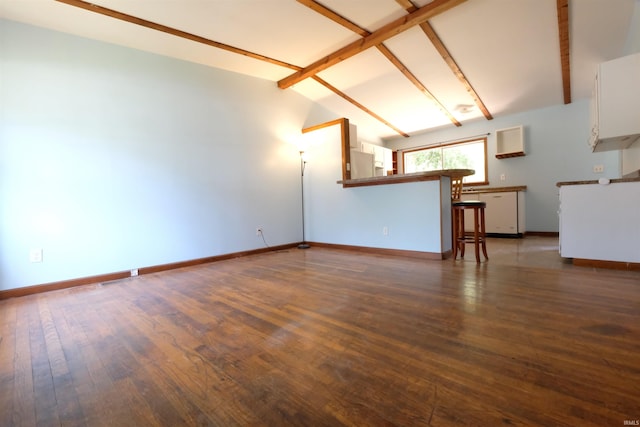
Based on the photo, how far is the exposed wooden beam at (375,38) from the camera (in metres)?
2.99

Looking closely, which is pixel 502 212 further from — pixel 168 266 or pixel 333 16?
pixel 168 266

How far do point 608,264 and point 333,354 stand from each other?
10.1 ft

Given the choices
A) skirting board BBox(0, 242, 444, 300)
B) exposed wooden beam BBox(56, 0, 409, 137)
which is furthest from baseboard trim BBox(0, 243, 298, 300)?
exposed wooden beam BBox(56, 0, 409, 137)

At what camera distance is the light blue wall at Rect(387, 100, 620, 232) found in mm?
4777

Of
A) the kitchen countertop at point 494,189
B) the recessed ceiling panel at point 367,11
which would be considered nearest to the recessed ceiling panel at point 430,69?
the recessed ceiling panel at point 367,11

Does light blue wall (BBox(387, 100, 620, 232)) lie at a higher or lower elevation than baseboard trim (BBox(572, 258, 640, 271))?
higher

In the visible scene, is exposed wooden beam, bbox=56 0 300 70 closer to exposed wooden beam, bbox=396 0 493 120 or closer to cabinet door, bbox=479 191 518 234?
exposed wooden beam, bbox=396 0 493 120

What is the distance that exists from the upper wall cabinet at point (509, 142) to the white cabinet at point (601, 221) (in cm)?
275

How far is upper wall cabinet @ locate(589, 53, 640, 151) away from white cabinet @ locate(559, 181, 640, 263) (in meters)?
0.51

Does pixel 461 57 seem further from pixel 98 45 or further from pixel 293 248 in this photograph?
pixel 98 45

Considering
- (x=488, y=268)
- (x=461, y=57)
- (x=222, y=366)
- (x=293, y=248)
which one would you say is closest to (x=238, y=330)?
(x=222, y=366)

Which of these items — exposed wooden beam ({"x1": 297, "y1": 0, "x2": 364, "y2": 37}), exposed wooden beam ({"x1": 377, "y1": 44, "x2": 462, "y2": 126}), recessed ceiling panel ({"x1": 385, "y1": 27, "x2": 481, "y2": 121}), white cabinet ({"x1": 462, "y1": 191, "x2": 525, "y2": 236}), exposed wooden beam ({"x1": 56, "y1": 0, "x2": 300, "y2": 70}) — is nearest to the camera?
exposed wooden beam ({"x1": 56, "y1": 0, "x2": 300, "y2": 70})

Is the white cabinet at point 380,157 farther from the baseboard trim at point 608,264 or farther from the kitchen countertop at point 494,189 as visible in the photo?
the baseboard trim at point 608,264

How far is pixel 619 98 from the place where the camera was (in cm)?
263
